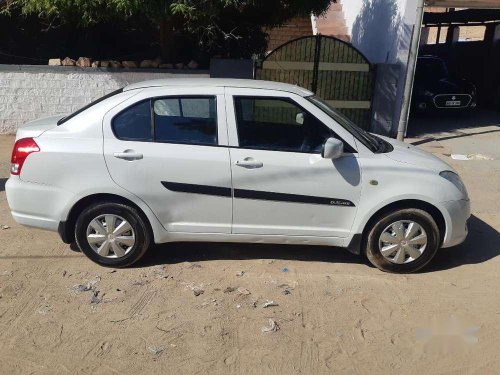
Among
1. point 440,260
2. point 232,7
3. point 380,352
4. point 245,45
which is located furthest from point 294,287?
point 245,45

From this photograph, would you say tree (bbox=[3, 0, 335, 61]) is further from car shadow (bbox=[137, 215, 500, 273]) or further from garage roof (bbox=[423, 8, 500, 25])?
garage roof (bbox=[423, 8, 500, 25])

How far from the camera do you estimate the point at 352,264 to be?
467 cm

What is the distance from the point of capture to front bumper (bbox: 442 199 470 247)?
4340mm

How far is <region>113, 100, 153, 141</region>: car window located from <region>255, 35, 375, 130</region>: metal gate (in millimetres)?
5683

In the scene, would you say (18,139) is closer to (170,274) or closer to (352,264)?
(170,274)

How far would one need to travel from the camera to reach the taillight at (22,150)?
167 inches

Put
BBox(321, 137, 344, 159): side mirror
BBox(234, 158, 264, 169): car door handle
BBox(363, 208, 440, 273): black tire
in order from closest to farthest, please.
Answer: BBox(321, 137, 344, 159): side mirror < BBox(234, 158, 264, 169): car door handle < BBox(363, 208, 440, 273): black tire

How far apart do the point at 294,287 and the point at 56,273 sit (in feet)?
6.77

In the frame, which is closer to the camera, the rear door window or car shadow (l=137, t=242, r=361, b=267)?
the rear door window

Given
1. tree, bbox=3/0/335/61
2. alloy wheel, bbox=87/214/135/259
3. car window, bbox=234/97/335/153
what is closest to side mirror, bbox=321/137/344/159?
car window, bbox=234/97/335/153

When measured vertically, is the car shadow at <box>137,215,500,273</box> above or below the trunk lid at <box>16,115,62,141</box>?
below

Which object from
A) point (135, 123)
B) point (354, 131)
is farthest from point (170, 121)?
point (354, 131)

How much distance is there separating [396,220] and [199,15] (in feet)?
17.0

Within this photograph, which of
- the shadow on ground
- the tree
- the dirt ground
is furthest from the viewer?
the shadow on ground
